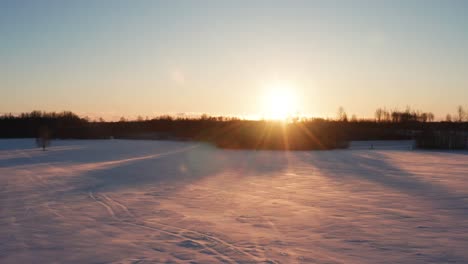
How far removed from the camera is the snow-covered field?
632 cm

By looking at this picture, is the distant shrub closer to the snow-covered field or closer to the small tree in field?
the snow-covered field

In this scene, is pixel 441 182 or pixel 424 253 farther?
pixel 441 182

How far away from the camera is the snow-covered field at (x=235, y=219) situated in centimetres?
632

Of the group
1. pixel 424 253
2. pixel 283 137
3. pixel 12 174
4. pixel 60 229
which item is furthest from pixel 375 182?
pixel 283 137

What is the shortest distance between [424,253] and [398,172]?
1205cm

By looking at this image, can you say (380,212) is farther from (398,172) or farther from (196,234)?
(398,172)

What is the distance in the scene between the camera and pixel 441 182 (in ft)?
46.1

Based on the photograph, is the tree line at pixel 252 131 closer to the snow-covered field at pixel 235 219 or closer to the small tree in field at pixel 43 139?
the small tree in field at pixel 43 139

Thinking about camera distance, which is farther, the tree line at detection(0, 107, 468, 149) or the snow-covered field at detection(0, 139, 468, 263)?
the tree line at detection(0, 107, 468, 149)

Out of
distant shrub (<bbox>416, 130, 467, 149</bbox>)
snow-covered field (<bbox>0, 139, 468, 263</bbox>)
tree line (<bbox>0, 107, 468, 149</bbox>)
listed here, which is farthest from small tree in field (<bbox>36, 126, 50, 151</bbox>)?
distant shrub (<bbox>416, 130, 467, 149</bbox>)

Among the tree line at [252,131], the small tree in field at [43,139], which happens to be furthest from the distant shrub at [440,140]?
the small tree in field at [43,139]

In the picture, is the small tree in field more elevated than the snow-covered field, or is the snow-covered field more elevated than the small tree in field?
the small tree in field

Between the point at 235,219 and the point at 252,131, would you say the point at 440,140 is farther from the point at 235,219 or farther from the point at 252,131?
the point at 235,219

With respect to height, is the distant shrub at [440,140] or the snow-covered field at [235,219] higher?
the distant shrub at [440,140]
